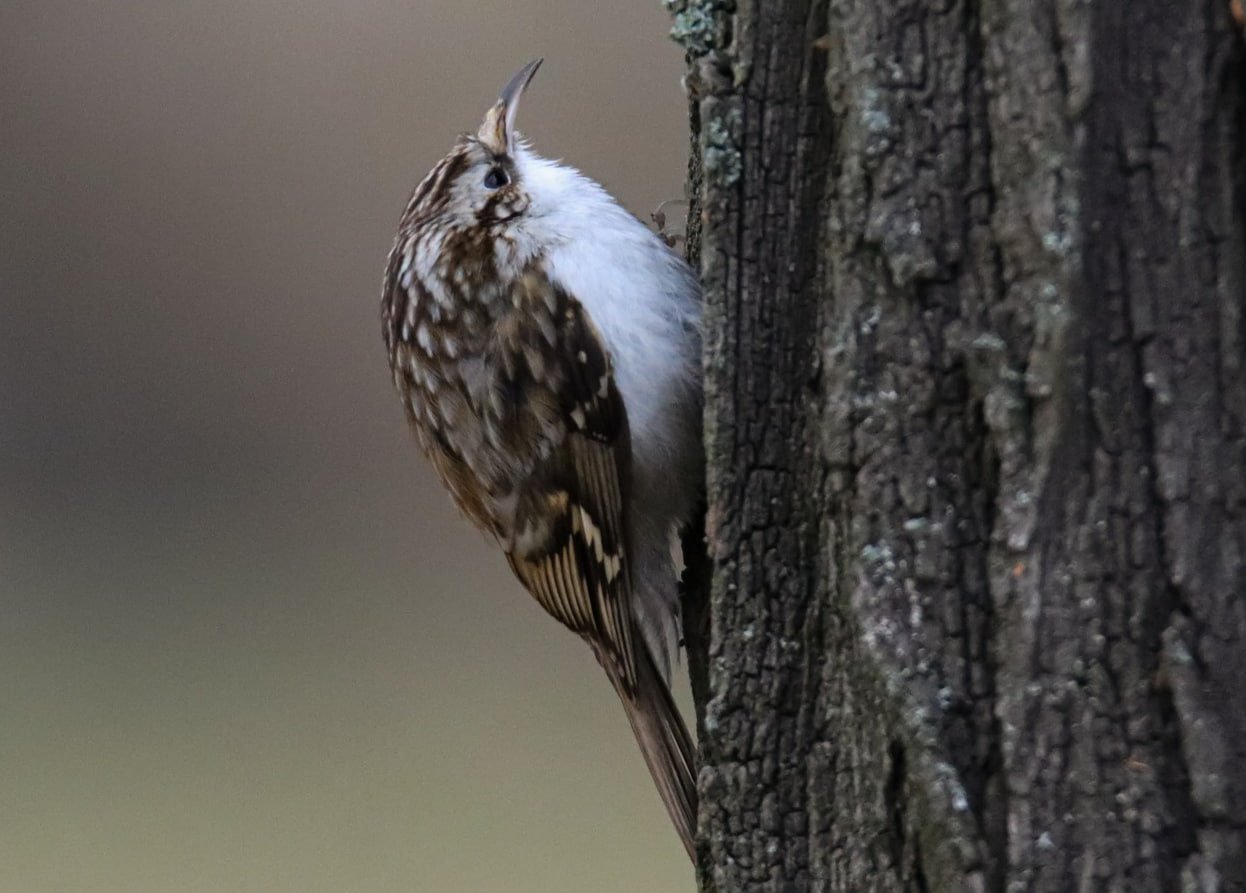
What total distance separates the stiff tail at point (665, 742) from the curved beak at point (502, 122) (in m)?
0.75

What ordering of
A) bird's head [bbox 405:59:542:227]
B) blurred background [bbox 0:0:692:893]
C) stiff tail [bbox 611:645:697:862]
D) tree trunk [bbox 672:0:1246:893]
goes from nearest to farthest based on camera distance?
1. tree trunk [bbox 672:0:1246:893]
2. stiff tail [bbox 611:645:697:862]
3. bird's head [bbox 405:59:542:227]
4. blurred background [bbox 0:0:692:893]

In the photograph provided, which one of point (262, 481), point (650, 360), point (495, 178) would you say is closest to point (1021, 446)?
point (650, 360)

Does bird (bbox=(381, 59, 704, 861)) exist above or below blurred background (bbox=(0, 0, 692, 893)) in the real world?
below

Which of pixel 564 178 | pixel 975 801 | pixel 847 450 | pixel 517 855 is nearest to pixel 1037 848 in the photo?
pixel 975 801

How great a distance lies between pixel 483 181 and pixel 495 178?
18mm

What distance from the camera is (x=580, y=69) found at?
408cm

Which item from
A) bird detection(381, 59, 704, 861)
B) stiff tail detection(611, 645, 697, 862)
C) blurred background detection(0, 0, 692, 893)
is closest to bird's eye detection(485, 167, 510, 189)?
bird detection(381, 59, 704, 861)

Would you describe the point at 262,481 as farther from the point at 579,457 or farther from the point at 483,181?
the point at 579,457

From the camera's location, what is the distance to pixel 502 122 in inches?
86.7

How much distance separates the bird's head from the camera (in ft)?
6.84

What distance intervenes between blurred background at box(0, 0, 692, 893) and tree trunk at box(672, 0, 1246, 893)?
8.59 ft

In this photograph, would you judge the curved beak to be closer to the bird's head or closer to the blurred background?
the bird's head

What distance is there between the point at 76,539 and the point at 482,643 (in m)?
1.42

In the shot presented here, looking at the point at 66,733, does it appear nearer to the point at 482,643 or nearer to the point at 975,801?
the point at 482,643
